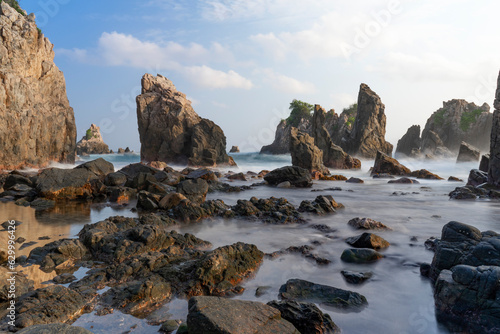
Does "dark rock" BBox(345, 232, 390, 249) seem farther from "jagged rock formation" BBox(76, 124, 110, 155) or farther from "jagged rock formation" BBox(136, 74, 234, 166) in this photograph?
"jagged rock formation" BBox(76, 124, 110, 155)

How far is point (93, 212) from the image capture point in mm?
9375

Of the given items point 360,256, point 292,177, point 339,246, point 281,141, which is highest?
point 281,141

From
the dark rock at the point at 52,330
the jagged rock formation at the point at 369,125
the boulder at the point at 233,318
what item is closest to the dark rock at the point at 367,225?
the boulder at the point at 233,318

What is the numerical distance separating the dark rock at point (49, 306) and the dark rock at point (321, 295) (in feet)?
7.62

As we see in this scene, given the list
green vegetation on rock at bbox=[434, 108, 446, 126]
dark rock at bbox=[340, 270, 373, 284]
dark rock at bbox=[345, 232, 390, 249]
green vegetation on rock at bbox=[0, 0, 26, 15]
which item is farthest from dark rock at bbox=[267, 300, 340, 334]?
green vegetation on rock at bbox=[434, 108, 446, 126]

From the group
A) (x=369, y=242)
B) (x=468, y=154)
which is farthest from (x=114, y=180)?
(x=468, y=154)

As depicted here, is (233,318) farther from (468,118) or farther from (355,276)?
(468,118)

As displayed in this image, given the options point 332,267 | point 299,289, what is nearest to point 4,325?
point 299,289

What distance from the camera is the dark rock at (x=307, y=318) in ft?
9.63

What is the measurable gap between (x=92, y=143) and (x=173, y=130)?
246 feet

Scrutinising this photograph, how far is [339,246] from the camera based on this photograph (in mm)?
5973

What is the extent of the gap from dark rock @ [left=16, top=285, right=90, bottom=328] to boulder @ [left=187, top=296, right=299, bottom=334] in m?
1.45

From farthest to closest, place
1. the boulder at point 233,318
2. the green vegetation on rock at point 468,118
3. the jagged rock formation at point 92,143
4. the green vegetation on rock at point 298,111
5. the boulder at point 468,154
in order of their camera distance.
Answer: the jagged rock formation at point 92,143 < the green vegetation on rock at point 298,111 < the green vegetation on rock at point 468,118 < the boulder at point 468,154 < the boulder at point 233,318

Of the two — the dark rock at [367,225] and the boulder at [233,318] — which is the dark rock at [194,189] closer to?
the dark rock at [367,225]
